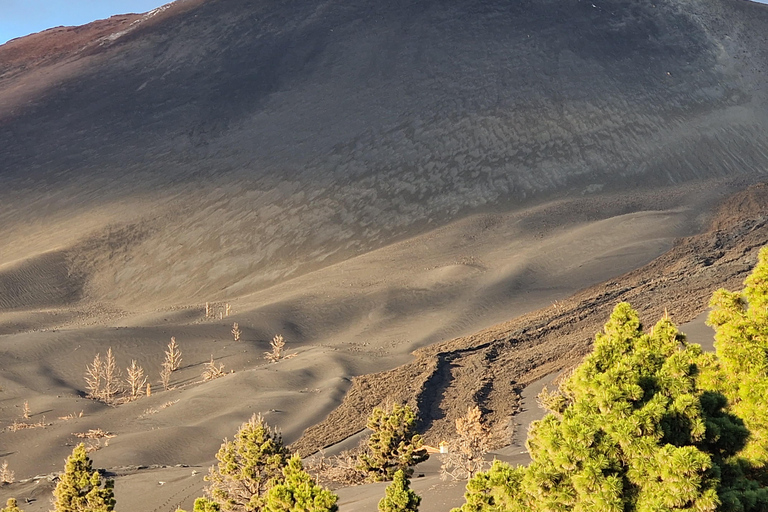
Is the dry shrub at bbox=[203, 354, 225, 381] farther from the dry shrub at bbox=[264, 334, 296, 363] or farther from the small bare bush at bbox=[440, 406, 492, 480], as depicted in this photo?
the small bare bush at bbox=[440, 406, 492, 480]

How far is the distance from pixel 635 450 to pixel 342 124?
6362 cm

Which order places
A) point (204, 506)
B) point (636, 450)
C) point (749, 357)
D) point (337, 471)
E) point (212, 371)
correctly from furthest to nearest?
point (212, 371) < point (337, 471) < point (204, 506) < point (749, 357) < point (636, 450)

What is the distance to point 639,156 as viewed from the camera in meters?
66.8

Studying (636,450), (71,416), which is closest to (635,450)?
(636,450)

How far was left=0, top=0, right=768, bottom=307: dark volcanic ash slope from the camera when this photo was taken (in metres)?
59.4

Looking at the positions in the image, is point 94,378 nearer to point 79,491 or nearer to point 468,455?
point 468,455

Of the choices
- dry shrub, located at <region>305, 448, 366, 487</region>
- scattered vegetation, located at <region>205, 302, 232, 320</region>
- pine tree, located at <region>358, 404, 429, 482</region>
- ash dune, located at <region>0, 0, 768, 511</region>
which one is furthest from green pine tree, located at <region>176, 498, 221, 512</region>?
scattered vegetation, located at <region>205, 302, 232, 320</region>

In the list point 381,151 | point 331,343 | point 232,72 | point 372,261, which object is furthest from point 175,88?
point 331,343

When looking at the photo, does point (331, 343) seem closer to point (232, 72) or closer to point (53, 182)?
point (53, 182)

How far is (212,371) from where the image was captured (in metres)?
36.0

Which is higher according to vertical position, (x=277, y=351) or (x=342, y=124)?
A: (x=342, y=124)

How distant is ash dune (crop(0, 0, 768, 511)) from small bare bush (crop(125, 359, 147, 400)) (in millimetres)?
1153

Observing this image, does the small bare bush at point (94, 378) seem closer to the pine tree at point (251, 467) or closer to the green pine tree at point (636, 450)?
the pine tree at point (251, 467)

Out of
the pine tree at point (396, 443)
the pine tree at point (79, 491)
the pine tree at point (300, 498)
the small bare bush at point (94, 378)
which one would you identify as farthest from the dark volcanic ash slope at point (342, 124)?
the pine tree at point (300, 498)
